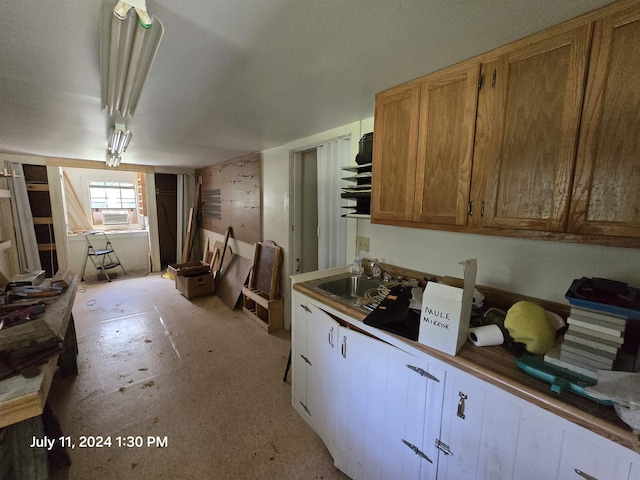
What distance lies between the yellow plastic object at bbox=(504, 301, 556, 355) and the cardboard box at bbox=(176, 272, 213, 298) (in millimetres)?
4037

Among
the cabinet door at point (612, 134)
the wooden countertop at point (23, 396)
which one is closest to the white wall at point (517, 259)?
the cabinet door at point (612, 134)

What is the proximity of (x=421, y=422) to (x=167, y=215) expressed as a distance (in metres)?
6.22

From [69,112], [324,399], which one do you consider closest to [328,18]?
[324,399]

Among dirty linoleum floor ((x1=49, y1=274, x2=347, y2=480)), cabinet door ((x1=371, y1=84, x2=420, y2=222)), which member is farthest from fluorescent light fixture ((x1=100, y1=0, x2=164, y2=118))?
dirty linoleum floor ((x1=49, y1=274, x2=347, y2=480))

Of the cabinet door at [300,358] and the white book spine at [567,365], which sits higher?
the white book spine at [567,365]

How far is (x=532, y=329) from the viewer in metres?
0.97

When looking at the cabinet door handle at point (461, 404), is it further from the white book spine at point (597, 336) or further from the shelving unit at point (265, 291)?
the shelving unit at point (265, 291)

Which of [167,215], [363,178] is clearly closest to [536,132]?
[363,178]

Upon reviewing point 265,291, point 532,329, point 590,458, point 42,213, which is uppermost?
point 42,213

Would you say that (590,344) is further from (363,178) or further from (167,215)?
(167,215)

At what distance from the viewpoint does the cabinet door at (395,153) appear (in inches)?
56.3

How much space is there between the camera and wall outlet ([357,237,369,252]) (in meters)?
2.18

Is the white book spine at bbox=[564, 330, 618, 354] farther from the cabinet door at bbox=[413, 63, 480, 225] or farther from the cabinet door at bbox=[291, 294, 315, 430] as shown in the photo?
the cabinet door at bbox=[291, 294, 315, 430]

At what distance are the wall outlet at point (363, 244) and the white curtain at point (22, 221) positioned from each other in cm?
509
